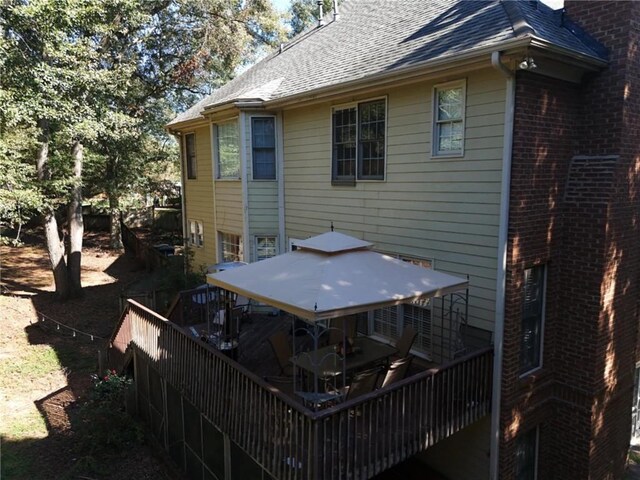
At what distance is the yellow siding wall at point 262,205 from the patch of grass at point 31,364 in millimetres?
7126

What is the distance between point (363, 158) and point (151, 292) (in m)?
8.44

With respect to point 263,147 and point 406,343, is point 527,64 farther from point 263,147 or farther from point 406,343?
point 263,147

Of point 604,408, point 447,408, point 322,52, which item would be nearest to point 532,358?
point 604,408

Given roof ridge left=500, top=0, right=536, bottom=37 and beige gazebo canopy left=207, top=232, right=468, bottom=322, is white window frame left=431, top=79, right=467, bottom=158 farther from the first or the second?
beige gazebo canopy left=207, top=232, right=468, bottom=322

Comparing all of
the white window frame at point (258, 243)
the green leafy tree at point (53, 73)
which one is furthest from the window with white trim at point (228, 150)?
the green leafy tree at point (53, 73)

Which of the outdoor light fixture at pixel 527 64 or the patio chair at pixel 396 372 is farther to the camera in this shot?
the patio chair at pixel 396 372

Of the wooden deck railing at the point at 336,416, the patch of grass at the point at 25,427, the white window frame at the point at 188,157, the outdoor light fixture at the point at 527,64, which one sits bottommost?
the patch of grass at the point at 25,427

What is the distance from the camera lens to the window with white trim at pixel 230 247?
12.6m

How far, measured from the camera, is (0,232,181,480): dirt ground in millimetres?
8812

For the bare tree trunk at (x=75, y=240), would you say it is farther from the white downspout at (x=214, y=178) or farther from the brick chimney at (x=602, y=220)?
the brick chimney at (x=602, y=220)

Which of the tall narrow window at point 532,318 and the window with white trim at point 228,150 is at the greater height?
the window with white trim at point 228,150

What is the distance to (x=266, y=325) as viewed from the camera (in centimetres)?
1045

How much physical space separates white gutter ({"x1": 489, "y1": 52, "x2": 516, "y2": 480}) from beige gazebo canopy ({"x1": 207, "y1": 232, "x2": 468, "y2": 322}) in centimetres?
60

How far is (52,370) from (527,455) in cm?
1201
